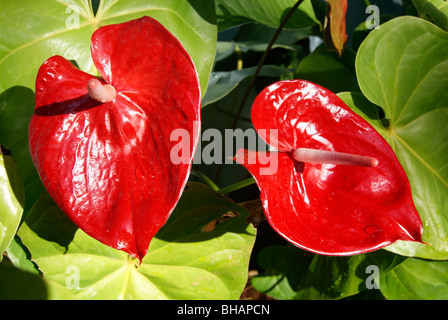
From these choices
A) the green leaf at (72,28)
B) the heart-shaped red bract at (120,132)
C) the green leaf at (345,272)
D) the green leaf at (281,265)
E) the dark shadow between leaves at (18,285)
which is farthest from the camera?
the green leaf at (281,265)

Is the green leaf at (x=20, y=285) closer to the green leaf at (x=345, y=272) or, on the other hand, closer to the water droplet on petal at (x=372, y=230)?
the water droplet on petal at (x=372, y=230)

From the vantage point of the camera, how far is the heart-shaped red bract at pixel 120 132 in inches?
17.7

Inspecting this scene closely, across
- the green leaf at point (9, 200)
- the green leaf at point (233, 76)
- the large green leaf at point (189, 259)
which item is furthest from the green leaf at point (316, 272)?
the green leaf at point (9, 200)

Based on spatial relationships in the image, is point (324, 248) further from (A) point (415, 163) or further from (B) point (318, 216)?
(A) point (415, 163)

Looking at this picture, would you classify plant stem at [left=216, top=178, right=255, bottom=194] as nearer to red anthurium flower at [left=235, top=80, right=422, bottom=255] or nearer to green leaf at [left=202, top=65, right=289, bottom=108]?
red anthurium flower at [left=235, top=80, right=422, bottom=255]

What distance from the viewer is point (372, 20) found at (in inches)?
32.6

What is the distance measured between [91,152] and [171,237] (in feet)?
0.78

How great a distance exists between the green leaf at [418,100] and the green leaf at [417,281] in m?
0.22

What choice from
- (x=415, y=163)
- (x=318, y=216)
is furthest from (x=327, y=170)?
(x=415, y=163)

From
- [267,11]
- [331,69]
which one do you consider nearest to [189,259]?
[331,69]

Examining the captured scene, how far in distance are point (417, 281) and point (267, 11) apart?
0.72 metres

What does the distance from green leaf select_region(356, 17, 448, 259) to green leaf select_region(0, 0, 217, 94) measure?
273mm

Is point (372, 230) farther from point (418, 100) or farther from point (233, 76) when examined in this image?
point (233, 76)

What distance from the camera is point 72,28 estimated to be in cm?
60
